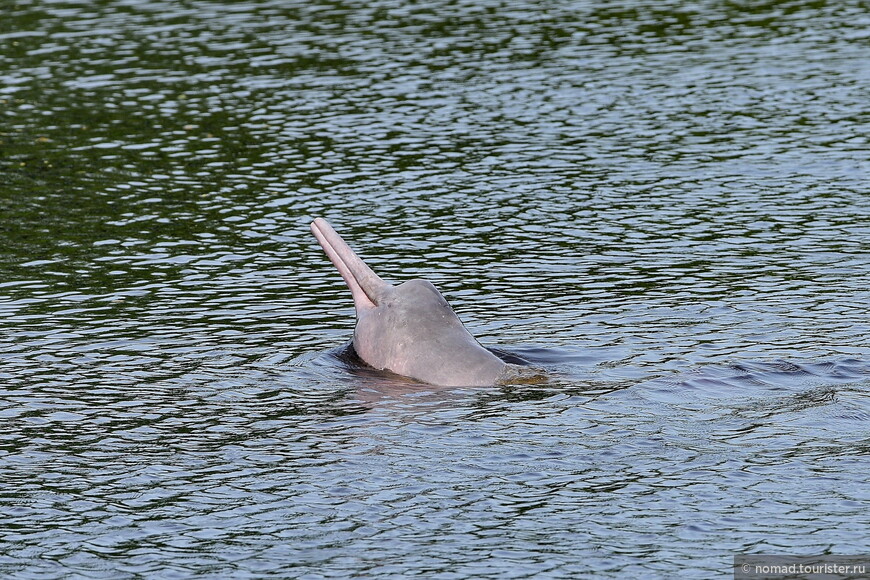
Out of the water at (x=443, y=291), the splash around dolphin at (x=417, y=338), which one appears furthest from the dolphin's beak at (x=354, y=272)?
the water at (x=443, y=291)

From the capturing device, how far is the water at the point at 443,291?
39.7 feet

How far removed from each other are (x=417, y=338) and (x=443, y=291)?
4000 millimetres

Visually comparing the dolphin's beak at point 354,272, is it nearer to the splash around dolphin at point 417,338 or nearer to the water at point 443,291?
the splash around dolphin at point 417,338

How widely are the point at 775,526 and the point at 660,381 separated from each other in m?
4.00

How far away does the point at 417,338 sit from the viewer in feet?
53.1

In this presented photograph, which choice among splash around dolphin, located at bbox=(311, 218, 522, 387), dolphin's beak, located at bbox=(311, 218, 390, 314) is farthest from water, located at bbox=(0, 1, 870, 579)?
dolphin's beak, located at bbox=(311, 218, 390, 314)

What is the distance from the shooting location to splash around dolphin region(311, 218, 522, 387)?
15.8 m

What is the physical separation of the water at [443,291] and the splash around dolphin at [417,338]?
0.93ft

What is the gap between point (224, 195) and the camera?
2642 centimetres

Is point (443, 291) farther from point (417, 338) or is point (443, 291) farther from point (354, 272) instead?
point (417, 338)

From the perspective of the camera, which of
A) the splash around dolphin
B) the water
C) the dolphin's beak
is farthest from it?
the dolphin's beak

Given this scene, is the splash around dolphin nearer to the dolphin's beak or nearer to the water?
the dolphin's beak

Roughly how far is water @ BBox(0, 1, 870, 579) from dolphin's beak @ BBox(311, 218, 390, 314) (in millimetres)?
895

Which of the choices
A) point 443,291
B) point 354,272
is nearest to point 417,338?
point 354,272
